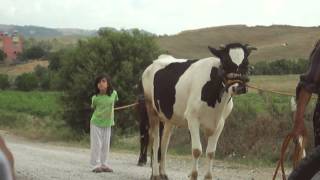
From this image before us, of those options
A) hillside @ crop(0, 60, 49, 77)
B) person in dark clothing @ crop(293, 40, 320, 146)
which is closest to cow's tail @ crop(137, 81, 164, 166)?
person in dark clothing @ crop(293, 40, 320, 146)

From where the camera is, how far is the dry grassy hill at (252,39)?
2894 inches

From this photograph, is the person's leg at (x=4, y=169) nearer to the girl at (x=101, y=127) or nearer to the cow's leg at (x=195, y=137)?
the cow's leg at (x=195, y=137)

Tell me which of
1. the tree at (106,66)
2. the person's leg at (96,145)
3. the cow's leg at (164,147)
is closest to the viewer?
the cow's leg at (164,147)

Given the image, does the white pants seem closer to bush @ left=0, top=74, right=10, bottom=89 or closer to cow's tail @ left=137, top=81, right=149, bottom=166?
cow's tail @ left=137, top=81, right=149, bottom=166

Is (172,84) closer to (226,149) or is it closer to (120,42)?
(226,149)

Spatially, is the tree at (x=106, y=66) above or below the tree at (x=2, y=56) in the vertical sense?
above

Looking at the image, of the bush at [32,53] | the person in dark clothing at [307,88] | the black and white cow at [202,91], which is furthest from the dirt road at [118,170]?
the bush at [32,53]

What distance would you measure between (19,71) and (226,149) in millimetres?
72093

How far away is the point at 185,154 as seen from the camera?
61.7ft

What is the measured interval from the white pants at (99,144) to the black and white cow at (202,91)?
5.57ft

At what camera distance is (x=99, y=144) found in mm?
12406

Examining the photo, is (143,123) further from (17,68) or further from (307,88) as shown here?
(17,68)

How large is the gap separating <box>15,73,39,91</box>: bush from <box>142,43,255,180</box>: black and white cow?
63602 millimetres

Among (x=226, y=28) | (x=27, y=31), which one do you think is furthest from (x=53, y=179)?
(x=27, y=31)
